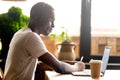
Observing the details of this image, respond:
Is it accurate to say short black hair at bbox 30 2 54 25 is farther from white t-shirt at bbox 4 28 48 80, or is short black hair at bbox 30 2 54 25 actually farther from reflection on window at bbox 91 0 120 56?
reflection on window at bbox 91 0 120 56

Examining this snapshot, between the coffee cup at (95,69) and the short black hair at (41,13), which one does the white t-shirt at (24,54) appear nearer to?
the short black hair at (41,13)

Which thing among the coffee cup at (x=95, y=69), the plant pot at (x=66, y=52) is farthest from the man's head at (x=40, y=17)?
the plant pot at (x=66, y=52)

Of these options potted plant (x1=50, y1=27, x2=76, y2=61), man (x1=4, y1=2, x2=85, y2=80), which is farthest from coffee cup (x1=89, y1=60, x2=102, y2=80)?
potted plant (x1=50, y1=27, x2=76, y2=61)

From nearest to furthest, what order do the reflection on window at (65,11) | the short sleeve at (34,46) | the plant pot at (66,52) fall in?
the short sleeve at (34,46), the plant pot at (66,52), the reflection on window at (65,11)

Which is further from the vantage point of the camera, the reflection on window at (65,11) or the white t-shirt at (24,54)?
the reflection on window at (65,11)

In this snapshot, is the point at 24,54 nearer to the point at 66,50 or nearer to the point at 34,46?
the point at 34,46

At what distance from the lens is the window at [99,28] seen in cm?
333

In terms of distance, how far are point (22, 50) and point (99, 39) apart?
4.88 feet

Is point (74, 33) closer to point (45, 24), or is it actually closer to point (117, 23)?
point (117, 23)

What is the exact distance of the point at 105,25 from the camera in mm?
3383

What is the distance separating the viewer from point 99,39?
336 centimetres

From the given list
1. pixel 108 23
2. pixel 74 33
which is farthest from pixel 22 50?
pixel 108 23

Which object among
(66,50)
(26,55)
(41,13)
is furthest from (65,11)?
(26,55)

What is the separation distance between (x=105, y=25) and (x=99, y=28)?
0.08 m
